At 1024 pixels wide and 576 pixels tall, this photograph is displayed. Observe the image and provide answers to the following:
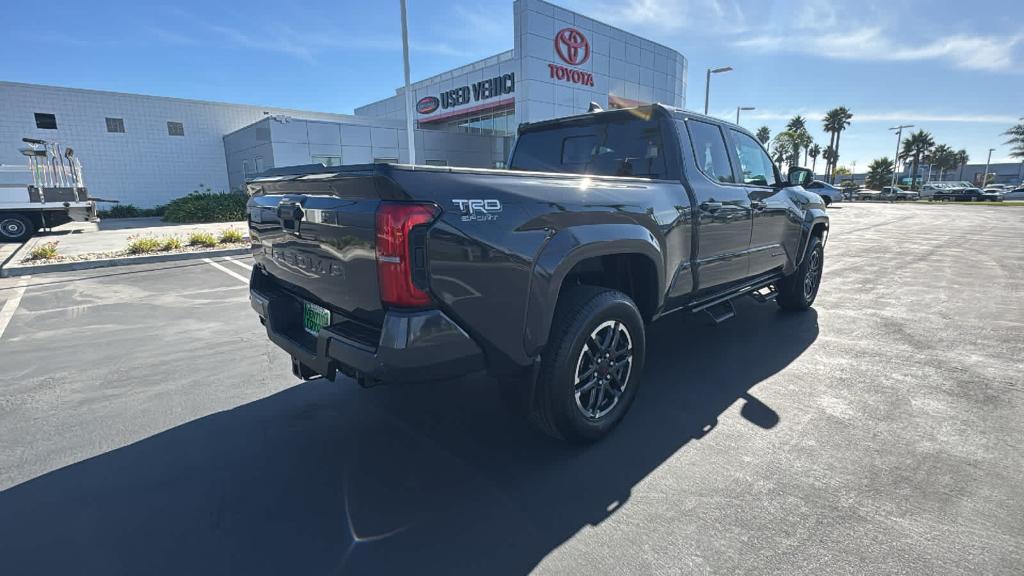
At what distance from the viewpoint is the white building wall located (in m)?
21.5

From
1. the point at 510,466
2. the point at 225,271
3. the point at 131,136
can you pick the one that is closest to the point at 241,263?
the point at 225,271

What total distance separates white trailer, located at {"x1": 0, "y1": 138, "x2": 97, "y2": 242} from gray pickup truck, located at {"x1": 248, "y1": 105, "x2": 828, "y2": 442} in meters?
14.3

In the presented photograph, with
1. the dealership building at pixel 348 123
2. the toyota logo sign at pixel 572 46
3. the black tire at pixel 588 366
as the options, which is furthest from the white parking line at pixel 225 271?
the toyota logo sign at pixel 572 46

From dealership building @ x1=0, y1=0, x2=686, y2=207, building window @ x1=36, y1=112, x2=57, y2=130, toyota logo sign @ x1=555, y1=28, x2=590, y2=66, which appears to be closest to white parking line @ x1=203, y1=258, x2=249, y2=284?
dealership building @ x1=0, y1=0, x2=686, y2=207

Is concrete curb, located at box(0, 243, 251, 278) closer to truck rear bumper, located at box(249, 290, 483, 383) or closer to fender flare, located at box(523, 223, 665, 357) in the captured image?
truck rear bumper, located at box(249, 290, 483, 383)

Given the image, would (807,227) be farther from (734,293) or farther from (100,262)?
(100,262)

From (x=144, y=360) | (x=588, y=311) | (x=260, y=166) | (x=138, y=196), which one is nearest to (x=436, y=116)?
(x=260, y=166)

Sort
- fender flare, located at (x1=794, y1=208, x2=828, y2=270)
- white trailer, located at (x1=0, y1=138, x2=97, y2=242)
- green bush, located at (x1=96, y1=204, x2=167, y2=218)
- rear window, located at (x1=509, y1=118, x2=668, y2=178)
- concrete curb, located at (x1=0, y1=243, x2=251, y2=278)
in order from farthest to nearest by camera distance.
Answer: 1. green bush, located at (x1=96, y1=204, x2=167, y2=218)
2. white trailer, located at (x1=0, y1=138, x2=97, y2=242)
3. concrete curb, located at (x1=0, y1=243, x2=251, y2=278)
4. fender flare, located at (x1=794, y1=208, x2=828, y2=270)
5. rear window, located at (x1=509, y1=118, x2=668, y2=178)

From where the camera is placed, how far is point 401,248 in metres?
1.97

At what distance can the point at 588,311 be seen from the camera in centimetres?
266

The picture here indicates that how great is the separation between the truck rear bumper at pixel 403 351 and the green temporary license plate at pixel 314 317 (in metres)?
0.15

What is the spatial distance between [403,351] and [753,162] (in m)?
4.04

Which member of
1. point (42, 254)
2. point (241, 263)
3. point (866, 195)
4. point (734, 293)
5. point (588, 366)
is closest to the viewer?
point (588, 366)

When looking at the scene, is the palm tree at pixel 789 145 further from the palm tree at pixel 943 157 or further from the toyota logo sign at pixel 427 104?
the toyota logo sign at pixel 427 104
